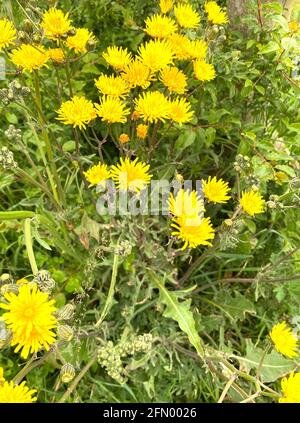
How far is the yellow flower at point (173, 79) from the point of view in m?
1.71

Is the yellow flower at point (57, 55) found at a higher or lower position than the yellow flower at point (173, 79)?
higher

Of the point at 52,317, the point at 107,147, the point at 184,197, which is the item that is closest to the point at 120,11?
the point at 107,147

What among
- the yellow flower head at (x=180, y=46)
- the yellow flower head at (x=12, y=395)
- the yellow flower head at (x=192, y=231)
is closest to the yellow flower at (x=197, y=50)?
the yellow flower head at (x=180, y=46)

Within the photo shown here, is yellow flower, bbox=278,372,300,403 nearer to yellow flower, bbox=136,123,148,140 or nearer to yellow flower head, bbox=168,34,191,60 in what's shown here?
yellow flower, bbox=136,123,148,140

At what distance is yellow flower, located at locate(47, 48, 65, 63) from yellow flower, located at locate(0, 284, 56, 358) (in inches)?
37.4

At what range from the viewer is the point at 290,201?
1850mm

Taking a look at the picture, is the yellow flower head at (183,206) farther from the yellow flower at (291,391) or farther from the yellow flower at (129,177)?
the yellow flower at (291,391)

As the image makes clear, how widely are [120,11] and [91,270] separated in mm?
1398

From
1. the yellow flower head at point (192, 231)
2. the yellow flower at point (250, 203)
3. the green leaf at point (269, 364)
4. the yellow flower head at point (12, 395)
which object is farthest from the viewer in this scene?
the green leaf at point (269, 364)

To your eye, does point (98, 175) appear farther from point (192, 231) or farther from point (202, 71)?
point (202, 71)

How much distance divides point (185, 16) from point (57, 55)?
0.56 m

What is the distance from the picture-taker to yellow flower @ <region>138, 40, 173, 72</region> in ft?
5.38

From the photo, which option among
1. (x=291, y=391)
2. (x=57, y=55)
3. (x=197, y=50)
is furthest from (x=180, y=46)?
(x=291, y=391)

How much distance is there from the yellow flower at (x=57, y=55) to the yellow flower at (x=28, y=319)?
3.12ft
